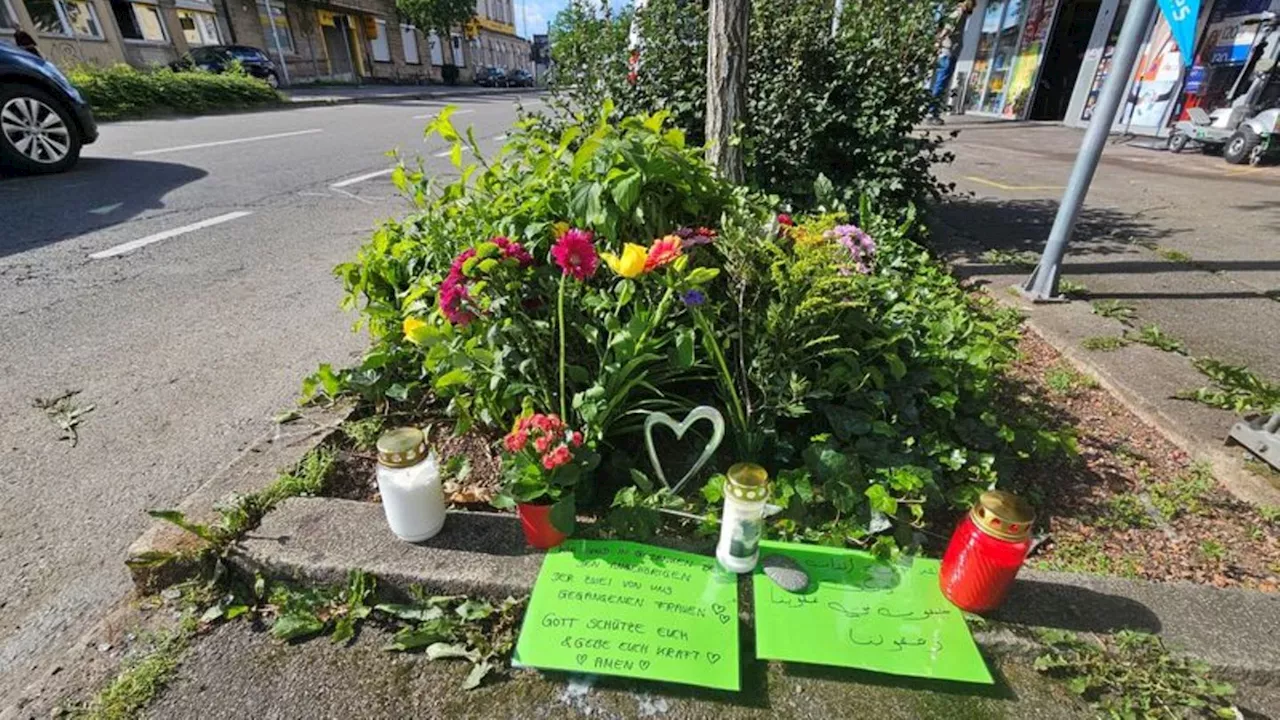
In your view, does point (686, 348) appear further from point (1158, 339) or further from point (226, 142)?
point (226, 142)

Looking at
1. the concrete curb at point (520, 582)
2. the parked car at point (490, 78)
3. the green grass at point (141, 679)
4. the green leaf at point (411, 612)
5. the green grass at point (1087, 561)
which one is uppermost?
the parked car at point (490, 78)

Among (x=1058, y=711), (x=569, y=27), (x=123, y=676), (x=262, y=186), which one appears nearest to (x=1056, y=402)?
(x=1058, y=711)

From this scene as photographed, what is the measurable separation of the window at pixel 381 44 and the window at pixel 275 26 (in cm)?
629

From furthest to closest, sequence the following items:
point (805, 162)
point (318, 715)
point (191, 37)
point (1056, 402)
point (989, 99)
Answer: point (191, 37)
point (989, 99)
point (805, 162)
point (1056, 402)
point (318, 715)

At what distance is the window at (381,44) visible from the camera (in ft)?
108

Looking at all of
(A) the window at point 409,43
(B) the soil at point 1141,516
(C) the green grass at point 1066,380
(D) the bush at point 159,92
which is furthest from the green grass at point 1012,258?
(A) the window at point 409,43

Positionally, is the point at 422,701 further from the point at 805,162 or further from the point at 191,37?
the point at 191,37

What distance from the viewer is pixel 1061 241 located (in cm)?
307

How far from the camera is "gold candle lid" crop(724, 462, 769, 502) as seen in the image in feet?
4.22

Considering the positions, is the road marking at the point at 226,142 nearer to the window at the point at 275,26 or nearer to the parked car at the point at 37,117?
the parked car at the point at 37,117

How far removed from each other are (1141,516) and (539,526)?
174 centimetres

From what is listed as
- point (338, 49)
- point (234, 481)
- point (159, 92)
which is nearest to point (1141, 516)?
point (234, 481)

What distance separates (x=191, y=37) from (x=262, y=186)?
82.3 ft

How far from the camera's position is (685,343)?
1576 millimetres
